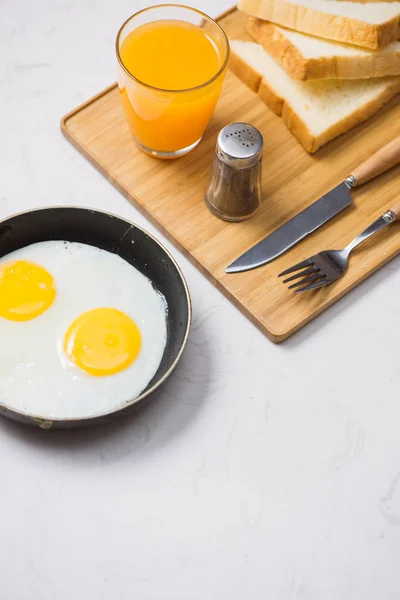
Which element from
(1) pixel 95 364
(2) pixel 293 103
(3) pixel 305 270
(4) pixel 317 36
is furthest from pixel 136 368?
(4) pixel 317 36

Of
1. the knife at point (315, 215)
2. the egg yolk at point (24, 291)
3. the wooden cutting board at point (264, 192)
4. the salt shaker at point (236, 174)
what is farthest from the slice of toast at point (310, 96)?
Result: the egg yolk at point (24, 291)

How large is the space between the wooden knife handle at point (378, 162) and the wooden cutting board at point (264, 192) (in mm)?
43

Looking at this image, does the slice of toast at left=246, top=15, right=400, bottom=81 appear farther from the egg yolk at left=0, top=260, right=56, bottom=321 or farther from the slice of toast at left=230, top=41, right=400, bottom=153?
the egg yolk at left=0, top=260, right=56, bottom=321

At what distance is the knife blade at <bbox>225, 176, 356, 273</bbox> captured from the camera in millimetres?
1876

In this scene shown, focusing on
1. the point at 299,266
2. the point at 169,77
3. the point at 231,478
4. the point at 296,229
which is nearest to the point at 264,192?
the point at 296,229

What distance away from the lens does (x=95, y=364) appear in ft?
5.33

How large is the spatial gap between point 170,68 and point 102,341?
2.34 ft

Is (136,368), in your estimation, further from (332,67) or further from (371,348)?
(332,67)

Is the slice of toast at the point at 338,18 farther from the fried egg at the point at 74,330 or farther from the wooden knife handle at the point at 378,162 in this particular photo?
the fried egg at the point at 74,330

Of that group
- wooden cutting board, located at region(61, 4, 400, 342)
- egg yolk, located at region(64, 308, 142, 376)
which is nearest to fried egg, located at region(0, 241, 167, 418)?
egg yolk, located at region(64, 308, 142, 376)

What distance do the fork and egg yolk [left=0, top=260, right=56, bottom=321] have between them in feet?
1.75

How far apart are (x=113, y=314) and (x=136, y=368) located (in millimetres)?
129

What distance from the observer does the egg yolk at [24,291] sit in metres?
1.67

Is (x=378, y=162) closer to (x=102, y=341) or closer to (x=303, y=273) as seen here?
(x=303, y=273)
